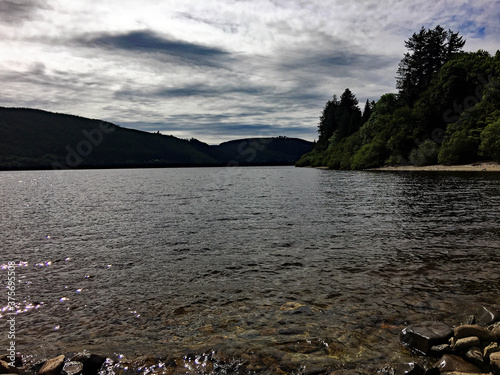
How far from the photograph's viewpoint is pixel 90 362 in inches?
A: 273

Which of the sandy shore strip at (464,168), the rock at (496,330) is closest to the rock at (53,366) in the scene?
the rock at (496,330)

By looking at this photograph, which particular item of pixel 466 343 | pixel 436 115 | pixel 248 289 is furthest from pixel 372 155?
pixel 466 343

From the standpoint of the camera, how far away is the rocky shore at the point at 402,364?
632 centimetres

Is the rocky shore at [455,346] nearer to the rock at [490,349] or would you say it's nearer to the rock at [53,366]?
the rock at [490,349]

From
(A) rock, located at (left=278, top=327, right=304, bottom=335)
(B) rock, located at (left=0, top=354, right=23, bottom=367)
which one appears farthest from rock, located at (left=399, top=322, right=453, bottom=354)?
(B) rock, located at (left=0, top=354, right=23, bottom=367)

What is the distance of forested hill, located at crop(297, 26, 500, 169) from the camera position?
79.6 meters

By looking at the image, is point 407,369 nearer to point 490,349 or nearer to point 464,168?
point 490,349

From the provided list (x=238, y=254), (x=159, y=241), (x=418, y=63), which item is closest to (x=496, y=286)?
(x=238, y=254)

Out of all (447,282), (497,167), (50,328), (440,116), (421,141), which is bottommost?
(50,328)

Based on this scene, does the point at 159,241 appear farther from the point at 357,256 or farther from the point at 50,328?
the point at 357,256

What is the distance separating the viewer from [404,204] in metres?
30.8

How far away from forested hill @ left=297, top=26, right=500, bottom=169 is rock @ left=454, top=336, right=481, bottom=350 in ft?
250

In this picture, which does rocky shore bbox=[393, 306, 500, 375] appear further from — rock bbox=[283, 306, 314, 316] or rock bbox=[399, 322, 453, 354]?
rock bbox=[283, 306, 314, 316]

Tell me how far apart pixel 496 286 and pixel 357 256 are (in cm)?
523
